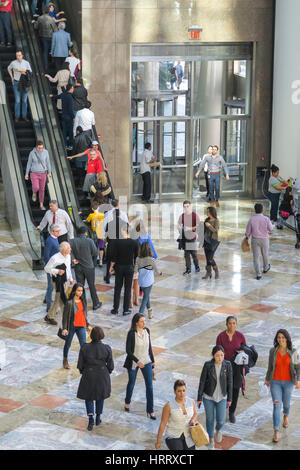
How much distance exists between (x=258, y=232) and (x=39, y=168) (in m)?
4.83

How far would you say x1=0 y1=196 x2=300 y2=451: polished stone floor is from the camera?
35.1 ft

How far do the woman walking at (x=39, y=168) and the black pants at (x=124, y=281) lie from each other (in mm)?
4798

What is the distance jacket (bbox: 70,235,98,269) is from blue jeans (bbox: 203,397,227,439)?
5.13 meters

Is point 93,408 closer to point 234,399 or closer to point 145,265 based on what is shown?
point 234,399

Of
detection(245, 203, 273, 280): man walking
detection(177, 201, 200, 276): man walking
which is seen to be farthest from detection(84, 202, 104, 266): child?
detection(245, 203, 273, 280): man walking

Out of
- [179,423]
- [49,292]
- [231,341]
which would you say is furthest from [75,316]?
[179,423]

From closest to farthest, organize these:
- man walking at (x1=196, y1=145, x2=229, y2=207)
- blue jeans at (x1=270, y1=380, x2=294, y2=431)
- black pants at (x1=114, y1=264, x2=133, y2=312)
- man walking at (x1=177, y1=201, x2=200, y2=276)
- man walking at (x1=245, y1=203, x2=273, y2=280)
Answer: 1. blue jeans at (x1=270, y1=380, x2=294, y2=431)
2. black pants at (x1=114, y1=264, x2=133, y2=312)
3. man walking at (x1=177, y1=201, x2=200, y2=276)
4. man walking at (x1=245, y1=203, x2=273, y2=280)
5. man walking at (x1=196, y1=145, x2=229, y2=207)

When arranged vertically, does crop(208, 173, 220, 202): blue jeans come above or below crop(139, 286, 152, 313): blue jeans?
above

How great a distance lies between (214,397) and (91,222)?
7.77 meters

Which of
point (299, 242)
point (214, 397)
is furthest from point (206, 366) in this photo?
point (299, 242)

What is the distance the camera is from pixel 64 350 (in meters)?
12.6

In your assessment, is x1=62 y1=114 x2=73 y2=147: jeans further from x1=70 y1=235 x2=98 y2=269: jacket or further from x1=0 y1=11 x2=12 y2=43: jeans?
x1=70 y1=235 x2=98 y2=269: jacket

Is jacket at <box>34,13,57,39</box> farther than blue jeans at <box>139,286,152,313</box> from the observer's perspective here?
Yes

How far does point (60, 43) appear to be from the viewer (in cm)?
2203
